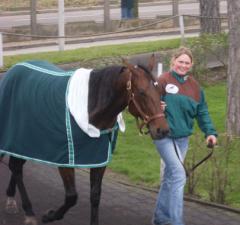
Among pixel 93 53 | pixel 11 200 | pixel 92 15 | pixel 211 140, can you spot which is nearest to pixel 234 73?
pixel 211 140

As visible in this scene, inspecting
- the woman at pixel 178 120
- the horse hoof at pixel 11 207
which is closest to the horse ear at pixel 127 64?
the woman at pixel 178 120

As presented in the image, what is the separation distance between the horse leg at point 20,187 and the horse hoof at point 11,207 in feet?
0.25

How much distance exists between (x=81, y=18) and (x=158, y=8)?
545cm

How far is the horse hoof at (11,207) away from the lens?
7.92 meters

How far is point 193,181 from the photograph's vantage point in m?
8.57

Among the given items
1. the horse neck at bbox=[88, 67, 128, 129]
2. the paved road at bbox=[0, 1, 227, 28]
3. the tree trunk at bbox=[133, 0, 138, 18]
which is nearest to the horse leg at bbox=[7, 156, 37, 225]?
the horse neck at bbox=[88, 67, 128, 129]

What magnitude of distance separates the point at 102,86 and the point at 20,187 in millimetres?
1561

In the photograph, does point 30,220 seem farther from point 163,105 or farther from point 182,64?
point 182,64

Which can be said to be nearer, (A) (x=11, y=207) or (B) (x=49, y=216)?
(B) (x=49, y=216)

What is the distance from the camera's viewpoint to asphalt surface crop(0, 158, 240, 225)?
7645 mm

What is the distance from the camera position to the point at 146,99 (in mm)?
6500

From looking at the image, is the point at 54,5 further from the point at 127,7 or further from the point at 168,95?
the point at 168,95

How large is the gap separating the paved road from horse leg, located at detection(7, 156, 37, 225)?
1878cm

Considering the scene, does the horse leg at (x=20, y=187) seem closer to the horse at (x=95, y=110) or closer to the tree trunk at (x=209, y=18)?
the horse at (x=95, y=110)
